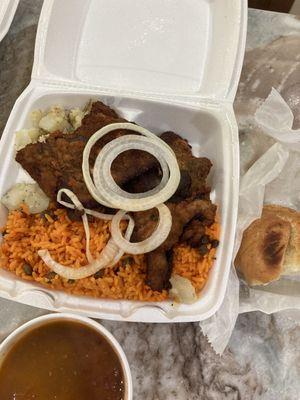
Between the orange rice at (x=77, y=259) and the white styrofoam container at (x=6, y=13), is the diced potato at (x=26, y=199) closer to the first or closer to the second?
the orange rice at (x=77, y=259)

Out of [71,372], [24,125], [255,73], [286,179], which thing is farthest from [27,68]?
[71,372]

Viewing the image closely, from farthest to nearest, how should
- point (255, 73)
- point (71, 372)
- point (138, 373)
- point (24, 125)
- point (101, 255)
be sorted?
point (255, 73) < point (24, 125) < point (138, 373) < point (101, 255) < point (71, 372)

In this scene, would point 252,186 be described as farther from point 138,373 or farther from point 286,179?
point 138,373

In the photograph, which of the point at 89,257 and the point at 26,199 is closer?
the point at 89,257

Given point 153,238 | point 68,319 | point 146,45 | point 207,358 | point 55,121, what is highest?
point 146,45

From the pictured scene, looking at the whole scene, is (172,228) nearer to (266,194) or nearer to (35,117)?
(266,194)

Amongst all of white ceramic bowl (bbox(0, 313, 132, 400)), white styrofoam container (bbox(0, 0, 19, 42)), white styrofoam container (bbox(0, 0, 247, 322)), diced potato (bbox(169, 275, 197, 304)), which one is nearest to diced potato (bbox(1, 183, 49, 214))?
white styrofoam container (bbox(0, 0, 247, 322))

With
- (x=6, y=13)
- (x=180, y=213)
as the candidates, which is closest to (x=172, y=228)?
(x=180, y=213)
